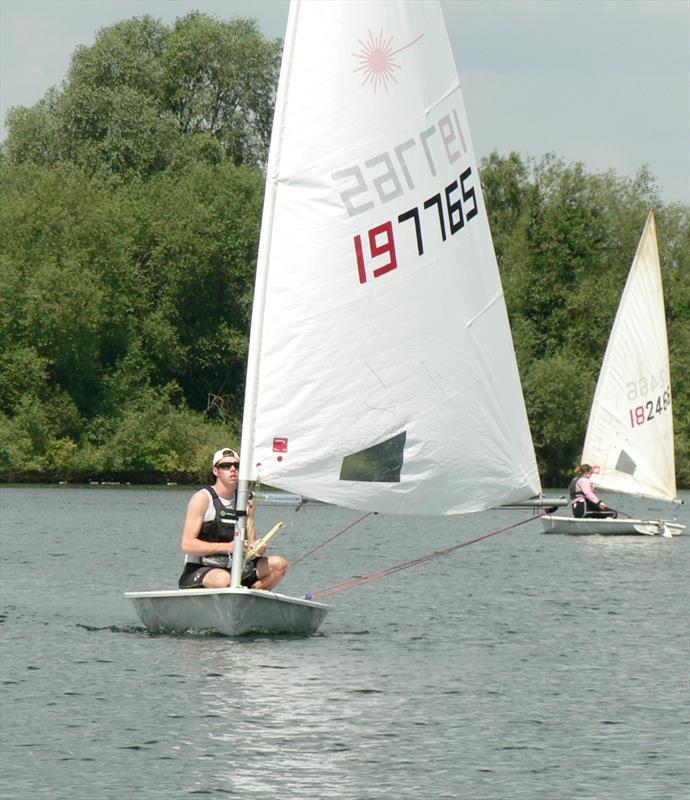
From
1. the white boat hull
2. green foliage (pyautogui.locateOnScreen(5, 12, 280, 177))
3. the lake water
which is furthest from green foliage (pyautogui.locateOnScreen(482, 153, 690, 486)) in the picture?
the white boat hull

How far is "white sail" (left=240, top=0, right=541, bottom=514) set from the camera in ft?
50.0

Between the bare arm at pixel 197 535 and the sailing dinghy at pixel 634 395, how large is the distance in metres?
23.4

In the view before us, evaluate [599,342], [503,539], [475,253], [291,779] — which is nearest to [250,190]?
[599,342]

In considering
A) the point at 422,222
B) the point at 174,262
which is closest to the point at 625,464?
the point at 422,222

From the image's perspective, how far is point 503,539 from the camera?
3962 cm

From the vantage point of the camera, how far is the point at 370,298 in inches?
611

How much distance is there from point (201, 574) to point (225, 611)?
0.60m

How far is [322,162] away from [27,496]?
36.8 m

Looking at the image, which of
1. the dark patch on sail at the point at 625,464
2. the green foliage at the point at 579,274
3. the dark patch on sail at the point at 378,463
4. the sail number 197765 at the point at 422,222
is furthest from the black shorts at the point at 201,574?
the green foliage at the point at 579,274

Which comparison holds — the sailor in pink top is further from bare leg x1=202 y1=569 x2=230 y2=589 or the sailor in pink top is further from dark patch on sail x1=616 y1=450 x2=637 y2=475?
bare leg x1=202 y1=569 x2=230 y2=589

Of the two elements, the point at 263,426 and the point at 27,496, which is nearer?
the point at 263,426

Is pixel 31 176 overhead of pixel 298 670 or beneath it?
overhead

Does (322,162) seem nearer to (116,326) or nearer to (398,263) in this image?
(398,263)

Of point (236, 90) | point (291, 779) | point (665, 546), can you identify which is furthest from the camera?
point (236, 90)
